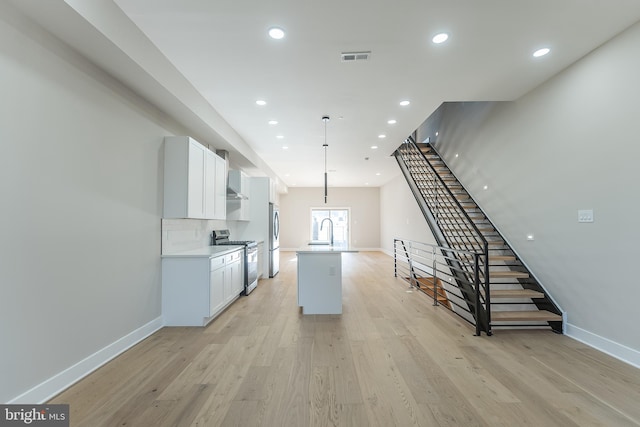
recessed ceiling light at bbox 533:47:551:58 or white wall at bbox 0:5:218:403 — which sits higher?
recessed ceiling light at bbox 533:47:551:58

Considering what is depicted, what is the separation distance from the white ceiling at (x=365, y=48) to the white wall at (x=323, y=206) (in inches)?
329

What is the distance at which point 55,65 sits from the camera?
218 centimetres

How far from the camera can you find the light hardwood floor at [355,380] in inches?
75.0

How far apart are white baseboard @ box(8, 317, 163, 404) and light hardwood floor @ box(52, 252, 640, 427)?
0.08 metres

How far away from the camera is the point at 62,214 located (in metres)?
2.22

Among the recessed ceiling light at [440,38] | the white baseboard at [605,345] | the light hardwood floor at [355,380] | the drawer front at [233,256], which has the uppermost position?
the recessed ceiling light at [440,38]

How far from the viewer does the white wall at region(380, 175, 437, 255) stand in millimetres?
7538

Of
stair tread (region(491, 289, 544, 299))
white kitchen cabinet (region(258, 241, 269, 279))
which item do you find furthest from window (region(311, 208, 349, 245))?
stair tread (region(491, 289, 544, 299))

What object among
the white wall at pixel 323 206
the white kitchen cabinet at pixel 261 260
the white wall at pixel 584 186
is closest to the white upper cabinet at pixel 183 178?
the white kitchen cabinet at pixel 261 260

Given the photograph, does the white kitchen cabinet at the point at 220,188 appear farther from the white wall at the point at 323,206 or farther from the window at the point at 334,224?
the window at the point at 334,224

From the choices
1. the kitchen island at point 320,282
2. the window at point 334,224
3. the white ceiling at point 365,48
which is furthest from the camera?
the window at point 334,224

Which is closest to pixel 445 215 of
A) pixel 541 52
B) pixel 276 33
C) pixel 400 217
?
pixel 541 52

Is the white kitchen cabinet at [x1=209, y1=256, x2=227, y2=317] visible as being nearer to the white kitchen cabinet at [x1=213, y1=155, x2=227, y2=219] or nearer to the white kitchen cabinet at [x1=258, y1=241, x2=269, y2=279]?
the white kitchen cabinet at [x1=213, y1=155, x2=227, y2=219]

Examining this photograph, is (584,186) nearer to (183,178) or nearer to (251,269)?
(183,178)
